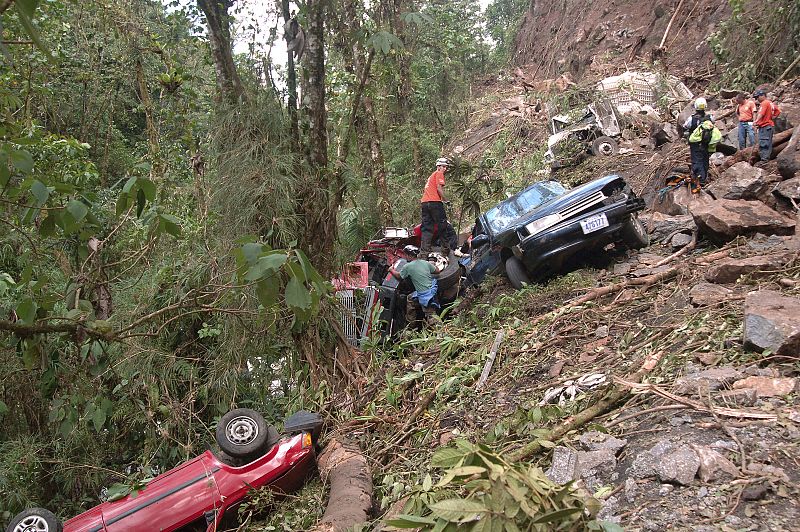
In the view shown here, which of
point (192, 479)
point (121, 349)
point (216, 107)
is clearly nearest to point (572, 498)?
point (192, 479)

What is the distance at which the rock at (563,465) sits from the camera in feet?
11.2

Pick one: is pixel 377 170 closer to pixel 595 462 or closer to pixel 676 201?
pixel 676 201

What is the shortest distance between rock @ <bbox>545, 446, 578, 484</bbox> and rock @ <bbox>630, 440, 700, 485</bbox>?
30 centimetres

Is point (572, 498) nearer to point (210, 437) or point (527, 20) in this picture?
point (210, 437)

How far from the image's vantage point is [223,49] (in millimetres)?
6535

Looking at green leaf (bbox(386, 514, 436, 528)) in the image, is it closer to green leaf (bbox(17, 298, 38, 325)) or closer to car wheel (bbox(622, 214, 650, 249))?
green leaf (bbox(17, 298, 38, 325))

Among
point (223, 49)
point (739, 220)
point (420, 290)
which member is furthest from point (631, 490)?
point (420, 290)

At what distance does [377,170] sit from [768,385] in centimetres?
1101

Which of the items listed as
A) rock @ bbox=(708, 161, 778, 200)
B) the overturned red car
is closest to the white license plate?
rock @ bbox=(708, 161, 778, 200)

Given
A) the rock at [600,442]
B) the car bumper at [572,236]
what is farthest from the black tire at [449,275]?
the rock at [600,442]

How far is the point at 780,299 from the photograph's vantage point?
4375mm

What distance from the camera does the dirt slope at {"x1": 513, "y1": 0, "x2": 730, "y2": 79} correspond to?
60.5 ft

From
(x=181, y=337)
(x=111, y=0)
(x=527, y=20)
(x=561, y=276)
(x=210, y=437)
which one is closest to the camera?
(x=210, y=437)

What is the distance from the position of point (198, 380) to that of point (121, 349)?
3.01 feet
